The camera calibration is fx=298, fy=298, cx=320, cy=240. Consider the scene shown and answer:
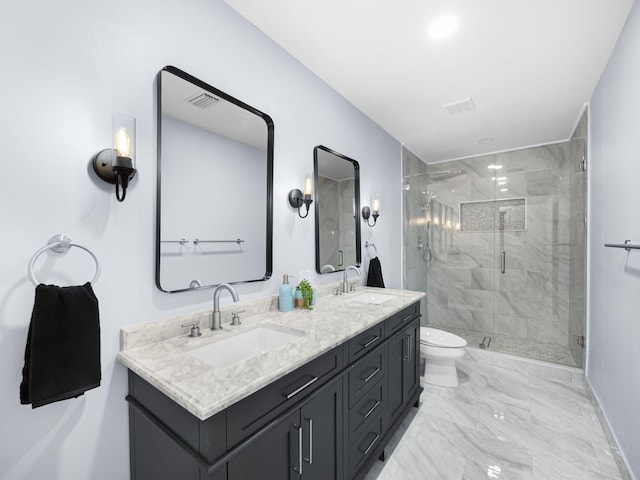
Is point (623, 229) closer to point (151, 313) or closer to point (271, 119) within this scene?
point (271, 119)

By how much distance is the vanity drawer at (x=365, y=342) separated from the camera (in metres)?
1.45

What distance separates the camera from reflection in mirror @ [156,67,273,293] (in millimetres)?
1301

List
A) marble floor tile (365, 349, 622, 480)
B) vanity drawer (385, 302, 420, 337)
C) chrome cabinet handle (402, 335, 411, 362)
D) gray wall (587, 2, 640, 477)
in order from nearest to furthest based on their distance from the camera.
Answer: gray wall (587, 2, 640, 477)
marble floor tile (365, 349, 622, 480)
vanity drawer (385, 302, 420, 337)
chrome cabinet handle (402, 335, 411, 362)

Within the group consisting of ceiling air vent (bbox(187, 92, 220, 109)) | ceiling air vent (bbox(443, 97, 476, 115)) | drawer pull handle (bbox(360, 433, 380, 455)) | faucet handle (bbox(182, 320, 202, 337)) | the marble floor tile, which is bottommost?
the marble floor tile

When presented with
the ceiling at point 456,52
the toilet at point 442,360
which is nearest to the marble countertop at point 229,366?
the toilet at point 442,360

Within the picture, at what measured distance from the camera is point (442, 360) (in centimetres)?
266

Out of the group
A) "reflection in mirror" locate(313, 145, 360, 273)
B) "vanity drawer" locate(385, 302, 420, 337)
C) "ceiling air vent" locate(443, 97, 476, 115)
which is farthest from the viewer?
"ceiling air vent" locate(443, 97, 476, 115)

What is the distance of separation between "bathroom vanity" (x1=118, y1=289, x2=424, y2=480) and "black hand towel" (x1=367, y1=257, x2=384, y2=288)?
3.05 feet

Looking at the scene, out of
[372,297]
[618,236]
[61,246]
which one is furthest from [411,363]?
A: [61,246]

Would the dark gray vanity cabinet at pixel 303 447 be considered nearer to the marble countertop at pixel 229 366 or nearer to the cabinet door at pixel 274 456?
the cabinet door at pixel 274 456

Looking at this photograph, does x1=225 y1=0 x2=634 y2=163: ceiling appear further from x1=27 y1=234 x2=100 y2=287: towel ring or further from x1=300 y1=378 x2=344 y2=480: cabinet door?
x1=300 y1=378 x2=344 y2=480: cabinet door

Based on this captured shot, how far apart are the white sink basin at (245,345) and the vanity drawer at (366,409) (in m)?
0.48

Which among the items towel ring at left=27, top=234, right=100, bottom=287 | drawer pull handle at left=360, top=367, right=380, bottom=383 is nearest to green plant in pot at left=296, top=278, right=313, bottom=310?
drawer pull handle at left=360, top=367, right=380, bottom=383

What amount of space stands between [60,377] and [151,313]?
0.38 m
